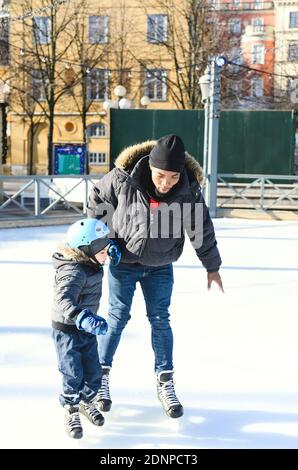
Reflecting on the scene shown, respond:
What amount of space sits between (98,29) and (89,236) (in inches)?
1028

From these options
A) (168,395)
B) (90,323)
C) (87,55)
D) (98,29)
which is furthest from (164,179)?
(98,29)

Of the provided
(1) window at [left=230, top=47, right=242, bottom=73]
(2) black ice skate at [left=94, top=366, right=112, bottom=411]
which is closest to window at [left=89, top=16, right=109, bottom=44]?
(1) window at [left=230, top=47, right=242, bottom=73]

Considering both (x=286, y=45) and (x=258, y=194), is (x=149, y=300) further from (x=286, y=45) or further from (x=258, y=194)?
(x=286, y=45)

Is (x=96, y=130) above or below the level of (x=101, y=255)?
above

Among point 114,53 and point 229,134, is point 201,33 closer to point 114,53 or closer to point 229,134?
point 114,53

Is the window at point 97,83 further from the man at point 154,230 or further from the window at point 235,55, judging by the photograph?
the man at point 154,230

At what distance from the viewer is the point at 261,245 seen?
8391 mm

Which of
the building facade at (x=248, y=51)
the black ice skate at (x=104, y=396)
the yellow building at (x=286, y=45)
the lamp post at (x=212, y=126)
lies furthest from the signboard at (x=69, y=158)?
the yellow building at (x=286, y=45)

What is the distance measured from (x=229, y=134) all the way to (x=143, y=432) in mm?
11917

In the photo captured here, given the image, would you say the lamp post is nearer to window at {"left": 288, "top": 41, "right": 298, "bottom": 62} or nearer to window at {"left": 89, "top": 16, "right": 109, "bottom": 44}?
window at {"left": 89, "top": 16, "right": 109, "bottom": 44}

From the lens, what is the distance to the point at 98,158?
101 feet

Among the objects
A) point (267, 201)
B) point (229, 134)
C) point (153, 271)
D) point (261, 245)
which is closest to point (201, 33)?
point (229, 134)

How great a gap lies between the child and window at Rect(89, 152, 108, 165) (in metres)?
28.4

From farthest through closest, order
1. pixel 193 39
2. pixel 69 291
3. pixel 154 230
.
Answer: pixel 193 39, pixel 154 230, pixel 69 291
